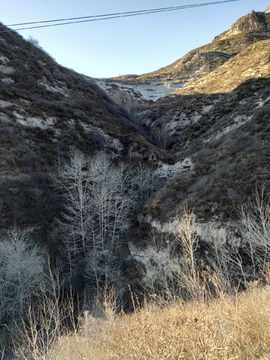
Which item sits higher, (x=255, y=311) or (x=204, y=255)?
(x=255, y=311)

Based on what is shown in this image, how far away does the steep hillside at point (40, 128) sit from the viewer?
16.8 meters

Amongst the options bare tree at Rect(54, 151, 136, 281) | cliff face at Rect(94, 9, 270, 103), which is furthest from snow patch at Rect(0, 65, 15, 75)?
cliff face at Rect(94, 9, 270, 103)

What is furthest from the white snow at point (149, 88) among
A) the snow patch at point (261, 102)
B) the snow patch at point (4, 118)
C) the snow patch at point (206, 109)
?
the snow patch at point (4, 118)

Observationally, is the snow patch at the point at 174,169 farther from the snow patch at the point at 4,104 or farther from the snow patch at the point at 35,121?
the snow patch at the point at 4,104

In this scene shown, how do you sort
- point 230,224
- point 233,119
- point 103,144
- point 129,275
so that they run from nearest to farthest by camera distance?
1. point 230,224
2. point 129,275
3. point 233,119
4. point 103,144

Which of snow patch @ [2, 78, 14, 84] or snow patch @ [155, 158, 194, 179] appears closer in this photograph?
snow patch @ [155, 158, 194, 179]

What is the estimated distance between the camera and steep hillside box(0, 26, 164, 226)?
16797 mm

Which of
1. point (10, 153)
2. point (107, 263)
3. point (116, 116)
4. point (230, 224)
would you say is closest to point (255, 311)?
point (230, 224)

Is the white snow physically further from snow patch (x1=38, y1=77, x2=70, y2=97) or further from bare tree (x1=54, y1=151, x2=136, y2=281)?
bare tree (x1=54, y1=151, x2=136, y2=281)

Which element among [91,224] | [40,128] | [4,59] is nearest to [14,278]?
[91,224]

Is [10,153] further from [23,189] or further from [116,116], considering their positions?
[116,116]

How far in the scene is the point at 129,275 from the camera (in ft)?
50.7

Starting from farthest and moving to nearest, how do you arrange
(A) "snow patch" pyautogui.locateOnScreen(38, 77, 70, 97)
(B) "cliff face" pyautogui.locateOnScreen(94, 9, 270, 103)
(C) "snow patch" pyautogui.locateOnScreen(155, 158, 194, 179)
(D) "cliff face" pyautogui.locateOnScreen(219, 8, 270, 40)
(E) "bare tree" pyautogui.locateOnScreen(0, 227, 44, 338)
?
→ (D) "cliff face" pyautogui.locateOnScreen(219, 8, 270, 40)
(B) "cliff face" pyautogui.locateOnScreen(94, 9, 270, 103)
(A) "snow patch" pyautogui.locateOnScreen(38, 77, 70, 97)
(C) "snow patch" pyautogui.locateOnScreen(155, 158, 194, 179)
(E) "bare tree" pyautogui.locateOnScreen(0, 227, 44, 338)

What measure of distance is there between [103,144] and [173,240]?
65.2 ft
